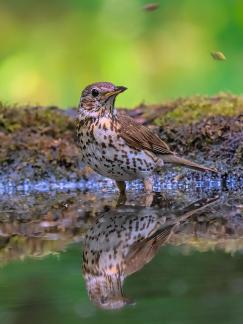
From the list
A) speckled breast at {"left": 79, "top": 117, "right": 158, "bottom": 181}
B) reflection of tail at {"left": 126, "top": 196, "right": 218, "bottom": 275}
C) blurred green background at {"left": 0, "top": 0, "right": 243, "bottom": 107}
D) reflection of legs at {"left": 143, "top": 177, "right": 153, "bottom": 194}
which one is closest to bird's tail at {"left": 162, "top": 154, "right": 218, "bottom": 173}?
reflection of legs at {"left": 143, "top": 177, "right": 153, "bottom": 194}

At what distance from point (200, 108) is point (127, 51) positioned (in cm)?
251

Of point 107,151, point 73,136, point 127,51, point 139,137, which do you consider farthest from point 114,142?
point 127,51

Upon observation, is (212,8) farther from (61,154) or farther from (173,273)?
(173,273)

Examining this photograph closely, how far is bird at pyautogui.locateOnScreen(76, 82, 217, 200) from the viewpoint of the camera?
21.4ft

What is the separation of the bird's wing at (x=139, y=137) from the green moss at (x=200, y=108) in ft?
1.76

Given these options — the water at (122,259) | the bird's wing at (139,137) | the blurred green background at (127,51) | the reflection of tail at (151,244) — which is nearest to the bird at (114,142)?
the bird's wing at (139,137)

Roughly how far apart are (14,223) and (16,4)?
603 centimetres

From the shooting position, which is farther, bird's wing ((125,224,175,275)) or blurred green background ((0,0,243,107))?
blurred green background ((0,0,243,107))

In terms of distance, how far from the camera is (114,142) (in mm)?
6551

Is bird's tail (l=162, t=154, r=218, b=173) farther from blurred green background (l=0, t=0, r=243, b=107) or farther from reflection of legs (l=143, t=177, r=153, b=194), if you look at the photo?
blurred green background (l=0, t=0, r=243, b=107)

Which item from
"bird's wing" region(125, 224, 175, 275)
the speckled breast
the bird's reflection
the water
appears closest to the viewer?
the water

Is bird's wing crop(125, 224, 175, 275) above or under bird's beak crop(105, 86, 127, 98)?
under

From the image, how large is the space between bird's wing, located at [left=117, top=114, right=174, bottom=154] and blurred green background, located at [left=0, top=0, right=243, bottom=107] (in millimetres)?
2440

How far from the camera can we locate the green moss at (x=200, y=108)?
24.6ft
